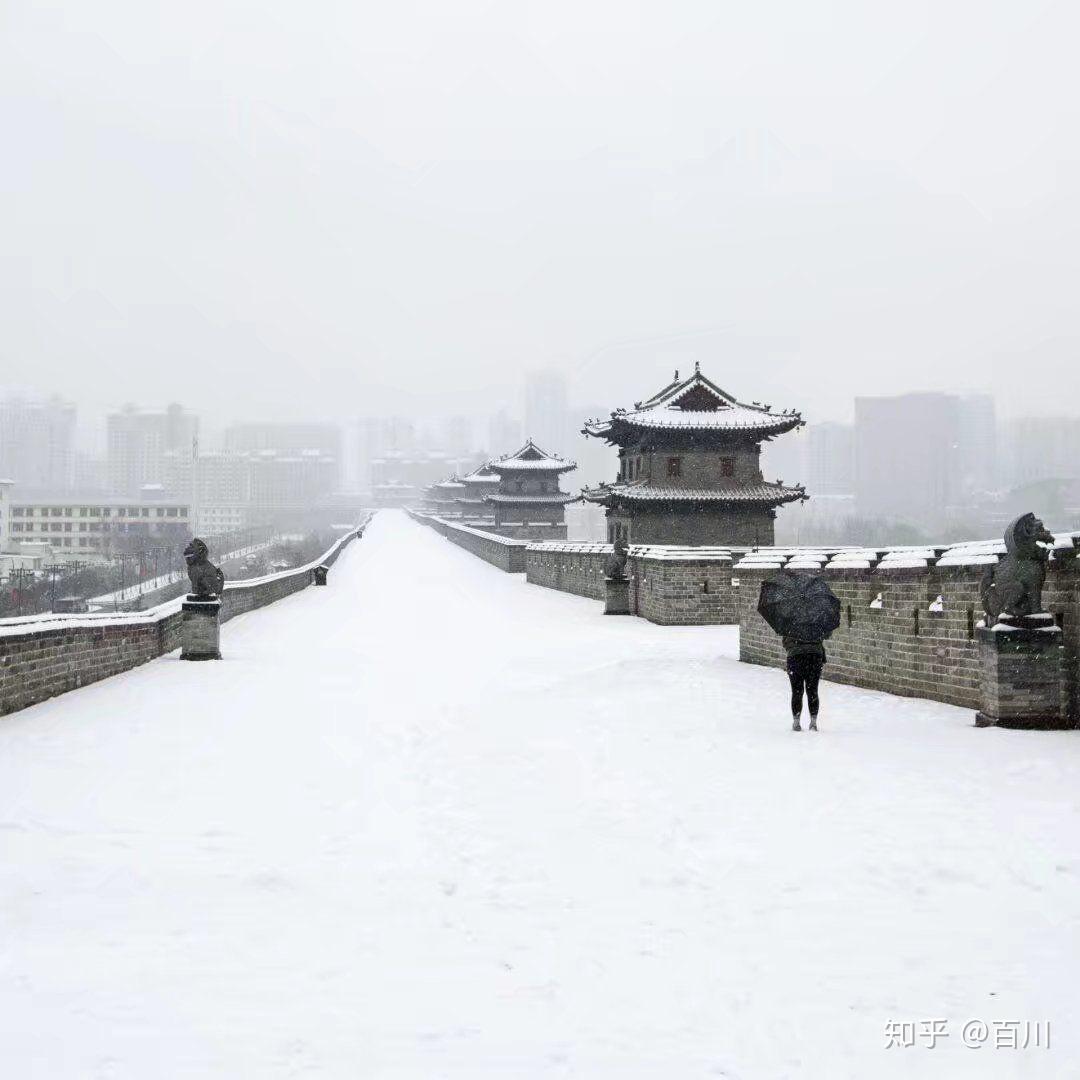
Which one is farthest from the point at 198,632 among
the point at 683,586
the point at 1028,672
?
the point at 1028,672

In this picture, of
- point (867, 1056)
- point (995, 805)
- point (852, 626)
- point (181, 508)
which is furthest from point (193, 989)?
point (181, 508)

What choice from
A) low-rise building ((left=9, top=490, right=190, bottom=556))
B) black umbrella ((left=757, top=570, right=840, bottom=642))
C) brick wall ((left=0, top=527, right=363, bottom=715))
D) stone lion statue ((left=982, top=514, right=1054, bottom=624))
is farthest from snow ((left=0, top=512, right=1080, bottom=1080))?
low-rise building ((left=9, top=490, right=190, bottom=556))

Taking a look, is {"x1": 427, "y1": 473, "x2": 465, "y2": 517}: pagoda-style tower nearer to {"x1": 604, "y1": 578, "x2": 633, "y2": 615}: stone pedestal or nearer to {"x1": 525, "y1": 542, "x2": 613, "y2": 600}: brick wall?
{"x1": 525, "y1": 542, "x2": 613, "y2": 600}: brick wall

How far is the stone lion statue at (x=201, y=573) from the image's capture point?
13625mm

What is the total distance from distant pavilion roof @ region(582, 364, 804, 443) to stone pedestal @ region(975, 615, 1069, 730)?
27095mm

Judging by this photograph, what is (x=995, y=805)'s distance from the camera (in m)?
5.92

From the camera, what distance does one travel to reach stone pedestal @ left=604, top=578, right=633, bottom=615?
2306 centimetres

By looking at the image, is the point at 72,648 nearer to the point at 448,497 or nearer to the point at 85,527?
the point at 85,527

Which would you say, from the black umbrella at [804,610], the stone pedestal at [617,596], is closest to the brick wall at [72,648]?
the black umbrella at [804,610]

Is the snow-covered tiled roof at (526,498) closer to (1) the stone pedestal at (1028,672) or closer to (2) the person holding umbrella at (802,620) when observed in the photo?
(2) the person holding umbrella at (802,620)

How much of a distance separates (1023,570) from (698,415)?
94.7ft

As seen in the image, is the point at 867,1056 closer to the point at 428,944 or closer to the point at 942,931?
the point at 942,931

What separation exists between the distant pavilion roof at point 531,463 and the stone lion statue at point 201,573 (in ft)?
164

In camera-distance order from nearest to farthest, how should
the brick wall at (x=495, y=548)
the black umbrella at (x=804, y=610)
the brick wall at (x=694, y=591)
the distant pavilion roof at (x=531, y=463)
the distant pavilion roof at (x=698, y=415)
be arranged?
the black umbrella at (x=804, y=610), the brick wall at (x=694, y=591), the distant pavilion roof at (x=698, y=415), the brick wall at (x=495, y=548), the distant pavilion roof at (x=531, y=463)
